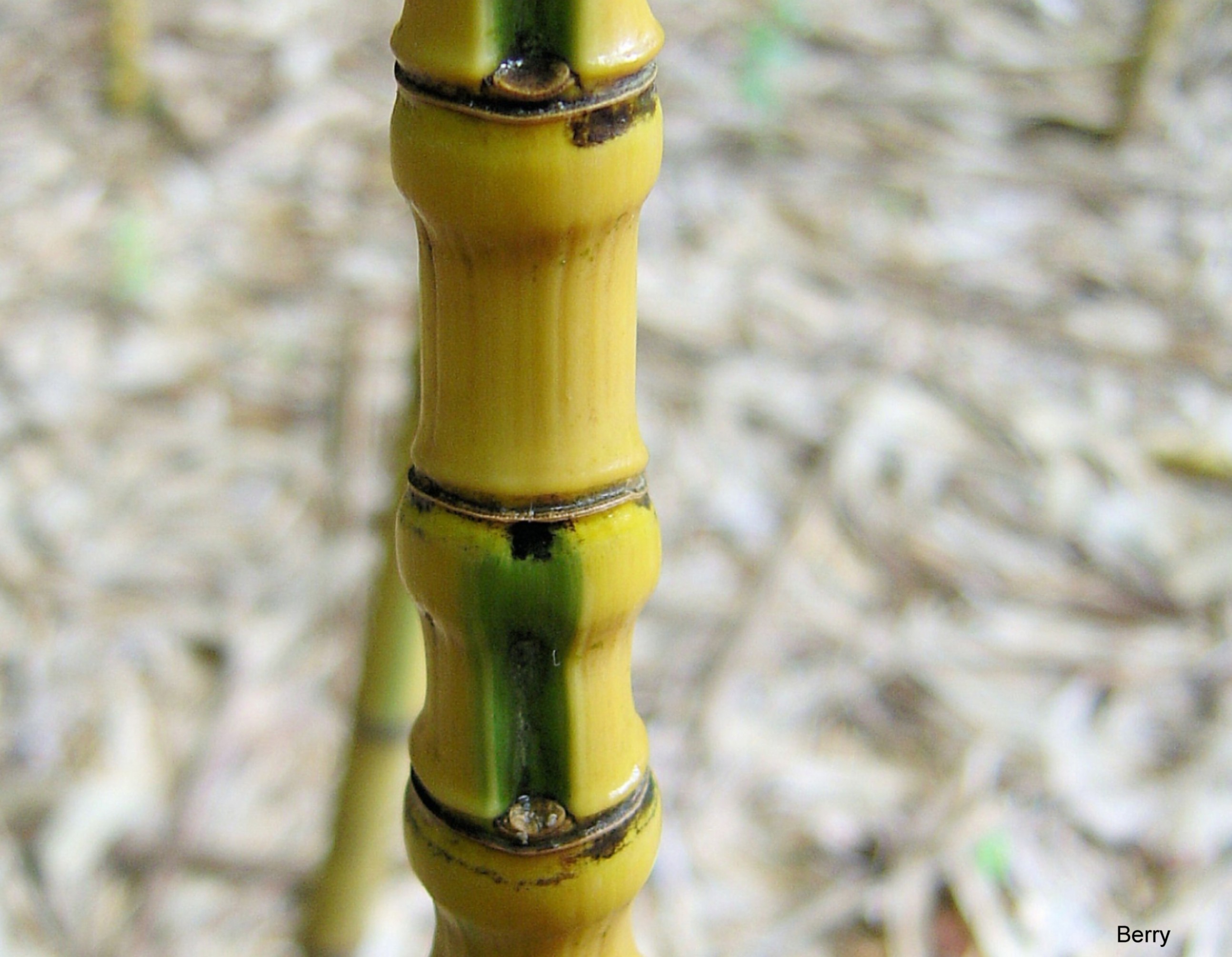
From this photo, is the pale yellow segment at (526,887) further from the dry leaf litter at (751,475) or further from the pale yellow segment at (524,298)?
the dry leaf litter at (751,475)

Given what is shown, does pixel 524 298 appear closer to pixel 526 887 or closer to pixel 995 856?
pixel 526 887

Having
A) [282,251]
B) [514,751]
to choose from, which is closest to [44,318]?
[282,251]

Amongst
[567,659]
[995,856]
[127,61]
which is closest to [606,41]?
[567,659]

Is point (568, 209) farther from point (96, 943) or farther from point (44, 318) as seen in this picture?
point (44, 318)

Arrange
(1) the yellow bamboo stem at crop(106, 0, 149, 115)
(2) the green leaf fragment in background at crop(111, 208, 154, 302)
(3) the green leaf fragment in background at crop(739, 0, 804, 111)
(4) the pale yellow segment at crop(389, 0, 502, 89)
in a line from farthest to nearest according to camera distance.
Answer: (3) the green leaf fragment in background at crop(739, 0, 804, 111), (1) the yellow bamboo stem at crop(106, 0, 149, 115), (2) the green leaf fragment in background at crop(111, 208, 154, 302), (4) the pale yellow segment at crop(389, 0, 502, 89)

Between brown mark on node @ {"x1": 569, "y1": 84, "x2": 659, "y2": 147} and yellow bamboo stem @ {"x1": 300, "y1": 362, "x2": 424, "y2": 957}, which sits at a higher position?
brown mark on node @ {"x1": 569, "y1": 84, "x2": 659, "y2": 147}

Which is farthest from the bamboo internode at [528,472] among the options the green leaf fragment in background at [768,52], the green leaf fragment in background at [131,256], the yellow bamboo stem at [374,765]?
the green leaf fragment in background at [768,52]

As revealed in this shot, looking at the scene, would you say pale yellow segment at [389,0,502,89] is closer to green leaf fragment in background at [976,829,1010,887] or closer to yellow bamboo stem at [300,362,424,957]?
yellow bamboo stem at [300,362,424,957]

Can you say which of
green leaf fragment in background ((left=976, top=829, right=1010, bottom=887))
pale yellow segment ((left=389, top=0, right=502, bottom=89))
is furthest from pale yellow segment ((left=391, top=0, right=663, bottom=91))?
green leaf fragment in background ((left=976, top=829, right=1010, bottom=887))
